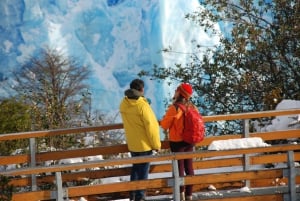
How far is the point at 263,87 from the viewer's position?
13.2 metres

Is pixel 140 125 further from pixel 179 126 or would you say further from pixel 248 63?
pixel 248 63

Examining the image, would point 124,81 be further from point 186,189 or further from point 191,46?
point 186,189

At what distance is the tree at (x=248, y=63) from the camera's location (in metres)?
13.1

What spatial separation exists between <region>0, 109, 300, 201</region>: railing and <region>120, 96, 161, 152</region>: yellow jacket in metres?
0.31

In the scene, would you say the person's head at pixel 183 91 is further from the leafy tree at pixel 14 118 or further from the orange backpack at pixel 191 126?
the leafy tree at pixel 14 118

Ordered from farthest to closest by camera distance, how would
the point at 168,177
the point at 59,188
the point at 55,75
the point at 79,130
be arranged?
the point at 55,75 < the point at 79,130 < the point at 168,177 < the point at 59,188

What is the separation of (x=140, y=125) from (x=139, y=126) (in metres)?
0.01

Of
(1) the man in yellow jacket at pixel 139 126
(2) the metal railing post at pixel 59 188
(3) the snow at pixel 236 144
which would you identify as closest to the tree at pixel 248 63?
(3) the snow at pixel 236 144

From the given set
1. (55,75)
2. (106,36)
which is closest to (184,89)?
(55,75)

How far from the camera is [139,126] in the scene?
690 centimetres

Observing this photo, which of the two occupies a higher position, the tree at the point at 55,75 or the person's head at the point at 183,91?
the tree at the point at 55,75

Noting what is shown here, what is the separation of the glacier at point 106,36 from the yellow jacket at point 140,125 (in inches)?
432

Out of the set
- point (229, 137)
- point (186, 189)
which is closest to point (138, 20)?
point (229, 137)

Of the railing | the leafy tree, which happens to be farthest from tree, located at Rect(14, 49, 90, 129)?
the railing
